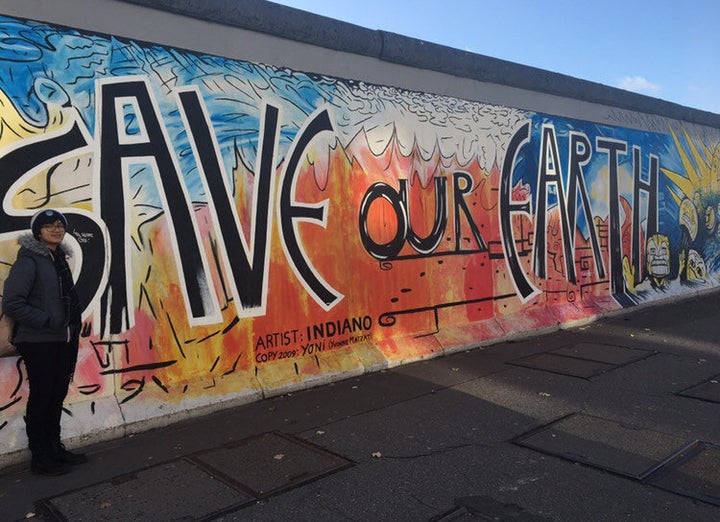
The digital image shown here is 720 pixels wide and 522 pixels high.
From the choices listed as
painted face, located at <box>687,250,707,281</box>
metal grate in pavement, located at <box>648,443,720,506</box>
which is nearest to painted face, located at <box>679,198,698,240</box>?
→ painted face, located at <box>687,250,707,281</box>

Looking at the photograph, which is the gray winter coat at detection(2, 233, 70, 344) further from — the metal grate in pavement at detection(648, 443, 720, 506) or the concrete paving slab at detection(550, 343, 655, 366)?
the concrete paving slab at detection(550, 343, 655, 366)

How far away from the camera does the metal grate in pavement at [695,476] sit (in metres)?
3.45

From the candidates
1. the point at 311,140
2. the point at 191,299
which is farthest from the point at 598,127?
the point at 191,299

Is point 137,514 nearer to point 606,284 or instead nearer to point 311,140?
point 311,140

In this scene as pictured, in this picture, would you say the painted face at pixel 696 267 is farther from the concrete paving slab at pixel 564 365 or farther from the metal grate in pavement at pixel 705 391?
the metal grate in pavement at pixel 705 391

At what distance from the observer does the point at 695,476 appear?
367cm

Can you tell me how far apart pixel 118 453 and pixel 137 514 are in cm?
110

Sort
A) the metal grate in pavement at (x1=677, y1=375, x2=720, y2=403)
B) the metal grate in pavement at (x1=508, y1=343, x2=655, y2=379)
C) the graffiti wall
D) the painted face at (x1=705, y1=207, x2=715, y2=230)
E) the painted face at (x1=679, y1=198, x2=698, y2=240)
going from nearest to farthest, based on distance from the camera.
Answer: the graffiti wall < the metal grate in pavement at (x1=677, y1=375, x2=720, y2=403) < the metal grate in pavement at (x1=508, y1=343, x2=655, y2=379) < the painted face at (x1=679, y1=198, x2=698, y2=240) < the painted face at (x1=705, y1=207, x2=715, y2=230)

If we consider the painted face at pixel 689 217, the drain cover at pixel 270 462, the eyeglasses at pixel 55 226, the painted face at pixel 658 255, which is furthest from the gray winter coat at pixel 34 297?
the painted face at pixel 689 217

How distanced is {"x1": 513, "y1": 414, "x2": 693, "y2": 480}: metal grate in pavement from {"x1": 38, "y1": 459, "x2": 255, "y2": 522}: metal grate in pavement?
2.26m

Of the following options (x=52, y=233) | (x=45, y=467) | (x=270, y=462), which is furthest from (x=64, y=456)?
(x=52, y=233)

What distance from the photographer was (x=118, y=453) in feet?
14.3

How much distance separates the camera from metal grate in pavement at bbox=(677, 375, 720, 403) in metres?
5.27

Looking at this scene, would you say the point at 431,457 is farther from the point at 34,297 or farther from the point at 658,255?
the point at 658,255
